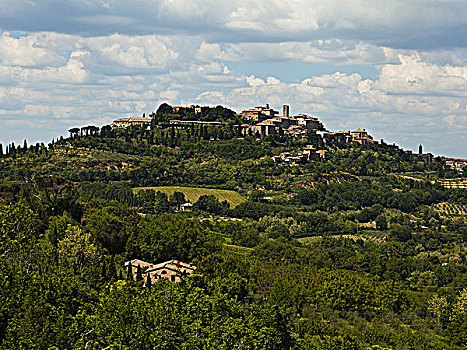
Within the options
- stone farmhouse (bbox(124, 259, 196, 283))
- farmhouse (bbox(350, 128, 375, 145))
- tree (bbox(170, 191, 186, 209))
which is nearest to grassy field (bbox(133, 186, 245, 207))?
tree (bbox(170, 191, 186, 209))

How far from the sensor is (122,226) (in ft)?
227

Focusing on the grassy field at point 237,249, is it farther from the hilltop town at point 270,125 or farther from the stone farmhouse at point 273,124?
the stone farmhouse at point 273,124

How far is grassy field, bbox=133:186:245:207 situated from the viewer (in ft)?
409

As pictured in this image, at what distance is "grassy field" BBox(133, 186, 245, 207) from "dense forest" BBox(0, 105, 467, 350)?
1.19m

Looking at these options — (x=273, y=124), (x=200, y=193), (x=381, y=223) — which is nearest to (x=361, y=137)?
(x=273, y=124)

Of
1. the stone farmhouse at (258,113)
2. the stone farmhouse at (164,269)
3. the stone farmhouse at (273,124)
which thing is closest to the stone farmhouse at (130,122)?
the stone farmhouse at (273,124)

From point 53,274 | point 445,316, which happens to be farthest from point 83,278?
point 445,316

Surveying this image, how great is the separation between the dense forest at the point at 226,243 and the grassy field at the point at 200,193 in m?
1.19

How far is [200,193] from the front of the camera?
12850 centimetres

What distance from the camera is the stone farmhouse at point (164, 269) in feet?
202

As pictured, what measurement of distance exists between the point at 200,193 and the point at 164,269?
2546 inches

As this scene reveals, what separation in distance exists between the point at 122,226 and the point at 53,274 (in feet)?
Result: 103

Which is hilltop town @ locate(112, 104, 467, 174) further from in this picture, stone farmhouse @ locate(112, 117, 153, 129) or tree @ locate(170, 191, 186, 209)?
tree @ locate(170, 191, 186, 209)

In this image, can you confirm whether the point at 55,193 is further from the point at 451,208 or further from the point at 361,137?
the point at 361,137
